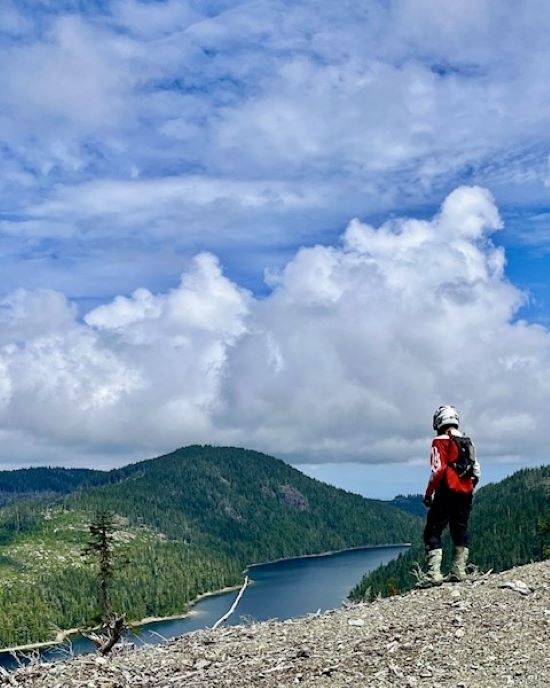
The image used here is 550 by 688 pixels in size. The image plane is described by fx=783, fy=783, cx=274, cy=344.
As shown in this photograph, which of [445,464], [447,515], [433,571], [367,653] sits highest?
[445,464]

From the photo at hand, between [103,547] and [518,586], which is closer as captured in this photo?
[518,586]

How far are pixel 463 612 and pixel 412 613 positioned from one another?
0.96m

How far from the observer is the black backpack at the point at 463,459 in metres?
17.0

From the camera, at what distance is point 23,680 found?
12102 mm

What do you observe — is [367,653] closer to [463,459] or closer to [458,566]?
[458,566]

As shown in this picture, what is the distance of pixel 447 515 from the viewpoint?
1730 cm

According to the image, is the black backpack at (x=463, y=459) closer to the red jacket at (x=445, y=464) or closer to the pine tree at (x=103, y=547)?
the red jacket at (x=445, y=464)

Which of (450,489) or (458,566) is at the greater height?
(450,489)

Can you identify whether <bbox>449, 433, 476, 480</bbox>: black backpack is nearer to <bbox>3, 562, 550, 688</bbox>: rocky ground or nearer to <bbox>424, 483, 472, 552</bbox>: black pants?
<bbox>424, 483, 472, 552</bbox>: black pants

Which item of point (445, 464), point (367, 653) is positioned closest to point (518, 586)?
point (445, 464)

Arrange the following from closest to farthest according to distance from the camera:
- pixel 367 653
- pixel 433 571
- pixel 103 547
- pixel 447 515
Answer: pixel 367 653 < pixel 433 571 < pixel 447 515 < pixel 103 547

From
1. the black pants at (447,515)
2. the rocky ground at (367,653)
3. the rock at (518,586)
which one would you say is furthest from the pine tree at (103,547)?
the rock at (518,586)

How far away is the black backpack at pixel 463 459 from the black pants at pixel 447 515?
496 millimetres

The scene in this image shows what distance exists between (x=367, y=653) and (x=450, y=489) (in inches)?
231
